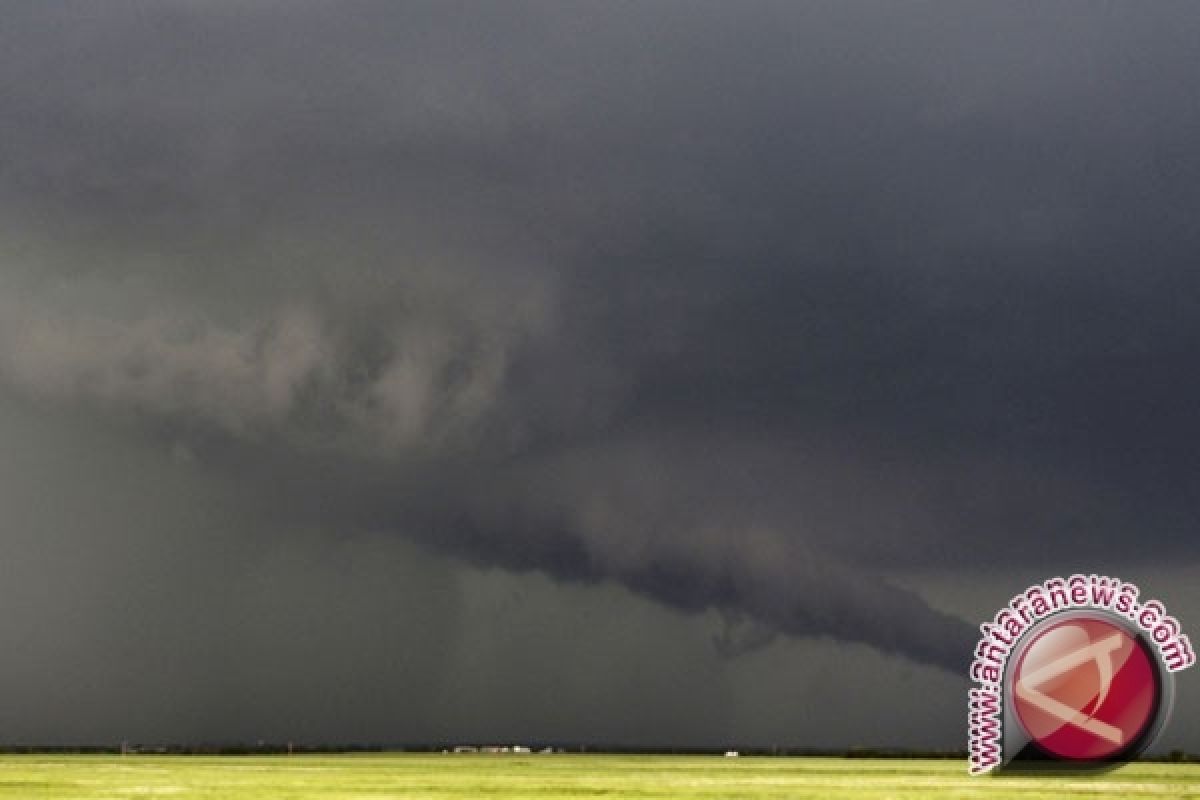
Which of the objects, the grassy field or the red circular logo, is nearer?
the red circular logo

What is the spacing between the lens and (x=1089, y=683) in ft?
174

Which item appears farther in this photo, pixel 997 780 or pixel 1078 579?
pixel 997 780

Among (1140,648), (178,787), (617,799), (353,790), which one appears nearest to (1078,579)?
(1140,648)

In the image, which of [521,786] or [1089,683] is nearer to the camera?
[1089,683]

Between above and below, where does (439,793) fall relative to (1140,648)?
below

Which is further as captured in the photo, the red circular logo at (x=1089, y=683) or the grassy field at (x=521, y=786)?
the grassy field at (x=521, y=786)

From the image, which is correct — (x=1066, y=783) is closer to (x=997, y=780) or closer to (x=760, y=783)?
(x=997, y=780)

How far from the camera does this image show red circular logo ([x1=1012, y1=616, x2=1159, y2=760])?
52.0m

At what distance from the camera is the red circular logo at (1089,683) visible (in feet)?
171

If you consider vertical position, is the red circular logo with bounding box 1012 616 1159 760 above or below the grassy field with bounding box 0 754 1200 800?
above

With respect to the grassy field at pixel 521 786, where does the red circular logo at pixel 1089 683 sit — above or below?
above

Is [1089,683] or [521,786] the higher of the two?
[1089,683]

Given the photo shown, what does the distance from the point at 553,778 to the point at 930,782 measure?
71.0ft

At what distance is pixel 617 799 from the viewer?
58.8 meters
